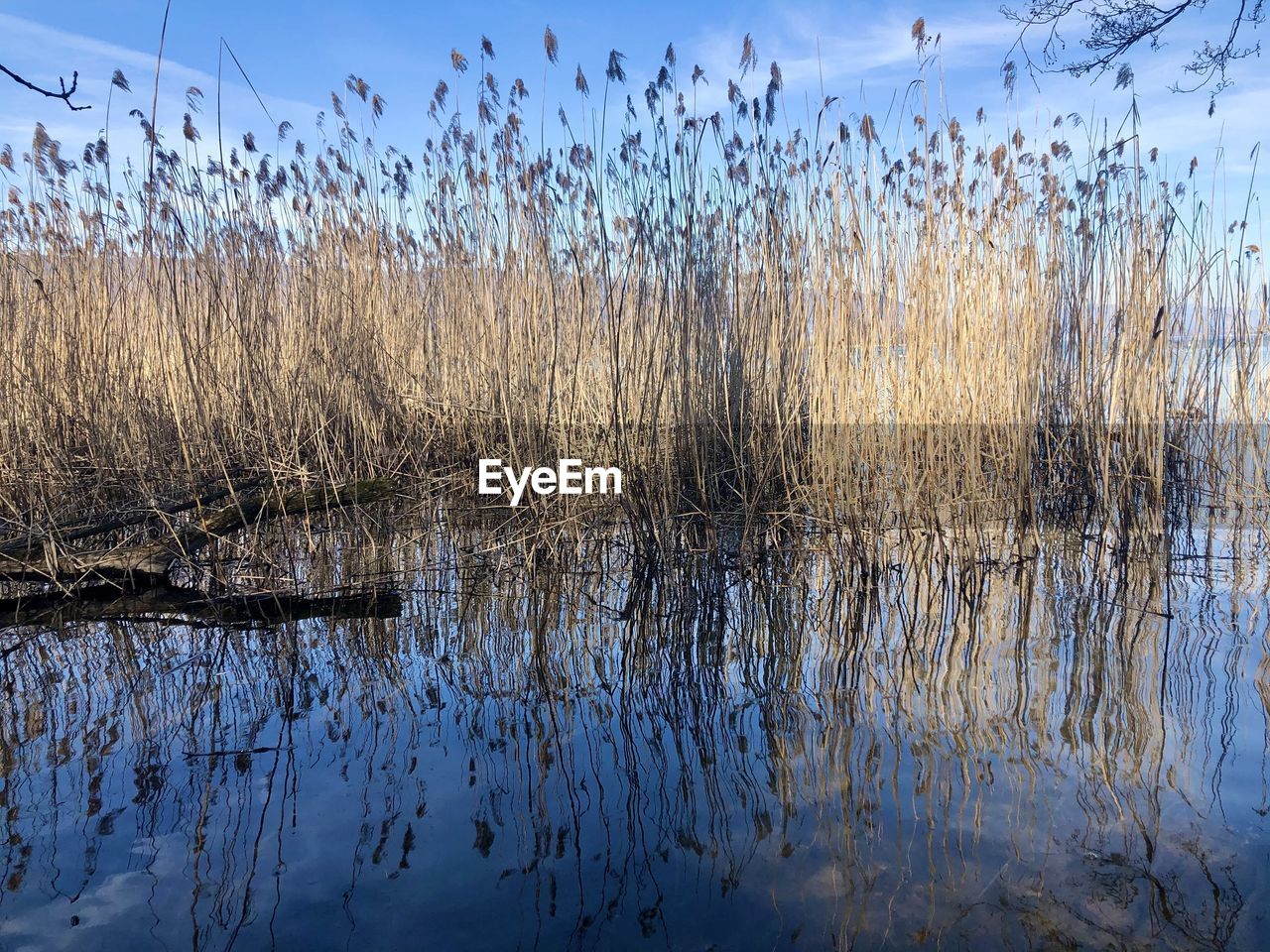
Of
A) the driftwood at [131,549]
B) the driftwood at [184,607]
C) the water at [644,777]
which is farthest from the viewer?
the driftwood at [131,549]

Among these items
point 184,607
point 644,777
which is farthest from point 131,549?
point 644,777

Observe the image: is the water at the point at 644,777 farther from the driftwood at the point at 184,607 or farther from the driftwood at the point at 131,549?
the driftwood at the point at 131,549

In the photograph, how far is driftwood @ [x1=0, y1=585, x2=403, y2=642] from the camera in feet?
6.41

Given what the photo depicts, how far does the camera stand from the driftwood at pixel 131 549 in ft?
6.77

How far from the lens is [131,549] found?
2084 millimetres

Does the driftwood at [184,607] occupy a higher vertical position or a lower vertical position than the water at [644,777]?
higher

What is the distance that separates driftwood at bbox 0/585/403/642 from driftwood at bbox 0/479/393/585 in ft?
0.16

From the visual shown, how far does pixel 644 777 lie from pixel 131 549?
5.07ft

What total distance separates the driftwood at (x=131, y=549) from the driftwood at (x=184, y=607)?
0.16 feet

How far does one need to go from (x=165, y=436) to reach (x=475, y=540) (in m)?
1.30

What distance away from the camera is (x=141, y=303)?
3336 mm

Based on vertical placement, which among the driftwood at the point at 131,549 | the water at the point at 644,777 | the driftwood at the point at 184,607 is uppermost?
the driftwood at the point at 131,549

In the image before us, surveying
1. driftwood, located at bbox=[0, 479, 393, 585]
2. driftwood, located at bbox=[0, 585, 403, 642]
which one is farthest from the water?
driftwood, located at bbox=[0, 479, 393, 585]

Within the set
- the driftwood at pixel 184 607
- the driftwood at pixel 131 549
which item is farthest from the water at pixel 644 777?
the driftwood at pixel 131 549
